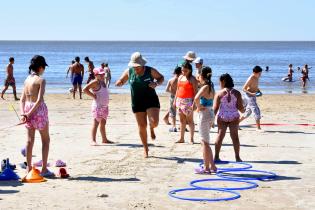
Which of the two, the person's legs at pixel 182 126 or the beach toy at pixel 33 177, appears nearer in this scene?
the beach toy at pixel 33 177

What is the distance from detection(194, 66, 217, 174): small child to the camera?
998cm

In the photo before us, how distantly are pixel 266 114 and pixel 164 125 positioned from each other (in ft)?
15.5

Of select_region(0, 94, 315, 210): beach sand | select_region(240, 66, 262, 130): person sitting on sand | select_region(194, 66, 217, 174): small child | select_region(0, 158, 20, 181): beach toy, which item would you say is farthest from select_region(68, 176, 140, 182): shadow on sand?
select_region(240, 66, 262, 130): person sitting on sand

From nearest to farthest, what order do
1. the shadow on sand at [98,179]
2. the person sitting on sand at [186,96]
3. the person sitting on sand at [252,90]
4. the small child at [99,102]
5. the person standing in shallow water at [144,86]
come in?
the shadow on sand at [98,179], the person standing in shallow water at [144,86], the person sitting on sand at [186,96], the small child at [99,102], the person sitting on sand at [252,90]

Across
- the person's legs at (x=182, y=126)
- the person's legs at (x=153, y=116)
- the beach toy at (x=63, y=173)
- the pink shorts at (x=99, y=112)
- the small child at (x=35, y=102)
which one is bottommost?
the beach toy at (x=63, y=173)

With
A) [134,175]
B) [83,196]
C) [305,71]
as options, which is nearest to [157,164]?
[134,175]

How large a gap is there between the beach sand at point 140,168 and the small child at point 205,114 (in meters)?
0.26

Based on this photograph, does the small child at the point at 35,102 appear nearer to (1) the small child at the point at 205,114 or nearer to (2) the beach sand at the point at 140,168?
(2) the beach sand at the point at 140,168

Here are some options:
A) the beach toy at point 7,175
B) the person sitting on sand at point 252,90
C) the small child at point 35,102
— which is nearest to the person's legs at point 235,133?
the small child at point 35,102

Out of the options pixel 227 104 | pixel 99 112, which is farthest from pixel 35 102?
pixel 99 112

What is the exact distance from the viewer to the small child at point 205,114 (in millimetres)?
9977

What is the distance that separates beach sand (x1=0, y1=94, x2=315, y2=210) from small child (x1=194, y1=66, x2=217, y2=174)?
26 cm

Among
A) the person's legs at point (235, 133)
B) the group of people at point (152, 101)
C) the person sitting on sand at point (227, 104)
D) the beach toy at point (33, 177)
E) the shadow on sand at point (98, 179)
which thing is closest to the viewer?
the beach toy at point (33, 177)

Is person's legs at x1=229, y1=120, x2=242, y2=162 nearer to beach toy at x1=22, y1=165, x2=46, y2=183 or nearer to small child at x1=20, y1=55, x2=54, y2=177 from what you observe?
small child at x1=20, y1=55, x2=54, y2=177
